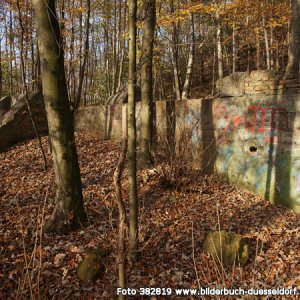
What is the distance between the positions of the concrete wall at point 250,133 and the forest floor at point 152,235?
411mm

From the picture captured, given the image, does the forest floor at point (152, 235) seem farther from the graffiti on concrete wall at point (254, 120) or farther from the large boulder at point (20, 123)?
the large boulder at point (20, 123)

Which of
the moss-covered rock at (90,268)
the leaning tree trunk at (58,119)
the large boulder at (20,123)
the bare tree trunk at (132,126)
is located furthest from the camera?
the large boulder at (20,123)

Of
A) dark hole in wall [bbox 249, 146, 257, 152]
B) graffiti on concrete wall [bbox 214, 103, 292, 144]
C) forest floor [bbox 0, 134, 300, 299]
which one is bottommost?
forest floor [bbox 0, 134, 300, 299]

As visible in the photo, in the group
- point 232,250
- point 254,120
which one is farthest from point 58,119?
point 254,120

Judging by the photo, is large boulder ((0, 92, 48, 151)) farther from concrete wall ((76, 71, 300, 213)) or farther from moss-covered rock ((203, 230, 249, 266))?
moss-covered rock ((203, 230, 249, 266))

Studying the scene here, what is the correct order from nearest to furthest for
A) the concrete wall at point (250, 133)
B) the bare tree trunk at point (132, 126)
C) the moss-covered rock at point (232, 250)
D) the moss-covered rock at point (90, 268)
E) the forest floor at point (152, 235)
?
the bare tree trunk at point (132, 126) → the forest floor at point (152, 235) → the moss-covered rock at point (90, 268) → the moss-covered rock at point (232, 250) → the concrete wall at point (250, 133)

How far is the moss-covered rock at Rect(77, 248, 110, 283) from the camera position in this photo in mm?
3406

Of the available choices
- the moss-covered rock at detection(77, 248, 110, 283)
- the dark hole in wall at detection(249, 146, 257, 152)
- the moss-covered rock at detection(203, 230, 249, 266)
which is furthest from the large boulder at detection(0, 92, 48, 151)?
the moss-covered rock at detection(203, 230, 249, 266)

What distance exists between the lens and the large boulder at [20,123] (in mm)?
9297

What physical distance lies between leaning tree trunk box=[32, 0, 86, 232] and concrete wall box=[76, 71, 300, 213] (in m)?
1.18

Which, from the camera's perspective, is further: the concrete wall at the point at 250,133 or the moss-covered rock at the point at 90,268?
the concrete wall at the point at 250,133

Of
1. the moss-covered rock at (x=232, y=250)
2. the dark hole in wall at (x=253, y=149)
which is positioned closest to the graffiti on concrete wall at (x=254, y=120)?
the dark hole in wall at (x=253, y=149)

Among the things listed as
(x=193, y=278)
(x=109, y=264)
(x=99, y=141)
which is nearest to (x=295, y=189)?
(x=193, y=278)

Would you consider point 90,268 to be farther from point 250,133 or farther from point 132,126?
point 250,133
